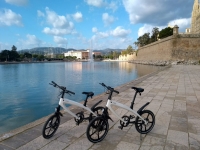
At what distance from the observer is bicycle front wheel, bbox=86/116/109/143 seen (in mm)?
2869

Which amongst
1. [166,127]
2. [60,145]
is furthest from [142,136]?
[60,145]

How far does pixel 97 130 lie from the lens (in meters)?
2.96

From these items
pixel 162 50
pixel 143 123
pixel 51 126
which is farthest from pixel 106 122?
pixel 162 50

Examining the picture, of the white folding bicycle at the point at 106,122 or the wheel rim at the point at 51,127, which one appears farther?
the wheel rim at the point at 51,127

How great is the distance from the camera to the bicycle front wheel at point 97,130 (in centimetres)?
287

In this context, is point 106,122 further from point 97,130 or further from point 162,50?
point 162,50

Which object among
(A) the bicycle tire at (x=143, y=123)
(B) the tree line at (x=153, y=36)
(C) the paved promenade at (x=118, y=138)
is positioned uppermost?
(B) the tree line at (x=153, y=36)

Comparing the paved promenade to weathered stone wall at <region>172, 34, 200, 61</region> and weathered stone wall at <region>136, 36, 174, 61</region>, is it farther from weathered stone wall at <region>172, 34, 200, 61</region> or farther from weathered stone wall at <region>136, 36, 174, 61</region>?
weathered stone wall at <region>136, 36, 174, 61</region>

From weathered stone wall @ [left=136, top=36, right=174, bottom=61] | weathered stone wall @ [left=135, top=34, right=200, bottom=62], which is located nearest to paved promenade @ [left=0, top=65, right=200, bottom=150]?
weathered stone wall @ [left=135, top=34, right=200, bottom=62]

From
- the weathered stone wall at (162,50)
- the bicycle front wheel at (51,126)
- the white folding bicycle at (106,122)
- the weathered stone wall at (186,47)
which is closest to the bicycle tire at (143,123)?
the white folding bicycle at (106,122)

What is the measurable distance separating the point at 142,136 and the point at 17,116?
16.5 ft

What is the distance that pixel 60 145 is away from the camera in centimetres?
289

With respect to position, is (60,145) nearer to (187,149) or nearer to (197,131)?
(187,149)

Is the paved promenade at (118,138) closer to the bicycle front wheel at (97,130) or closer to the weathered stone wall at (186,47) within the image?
the bicycle front wheel at (97,130)
